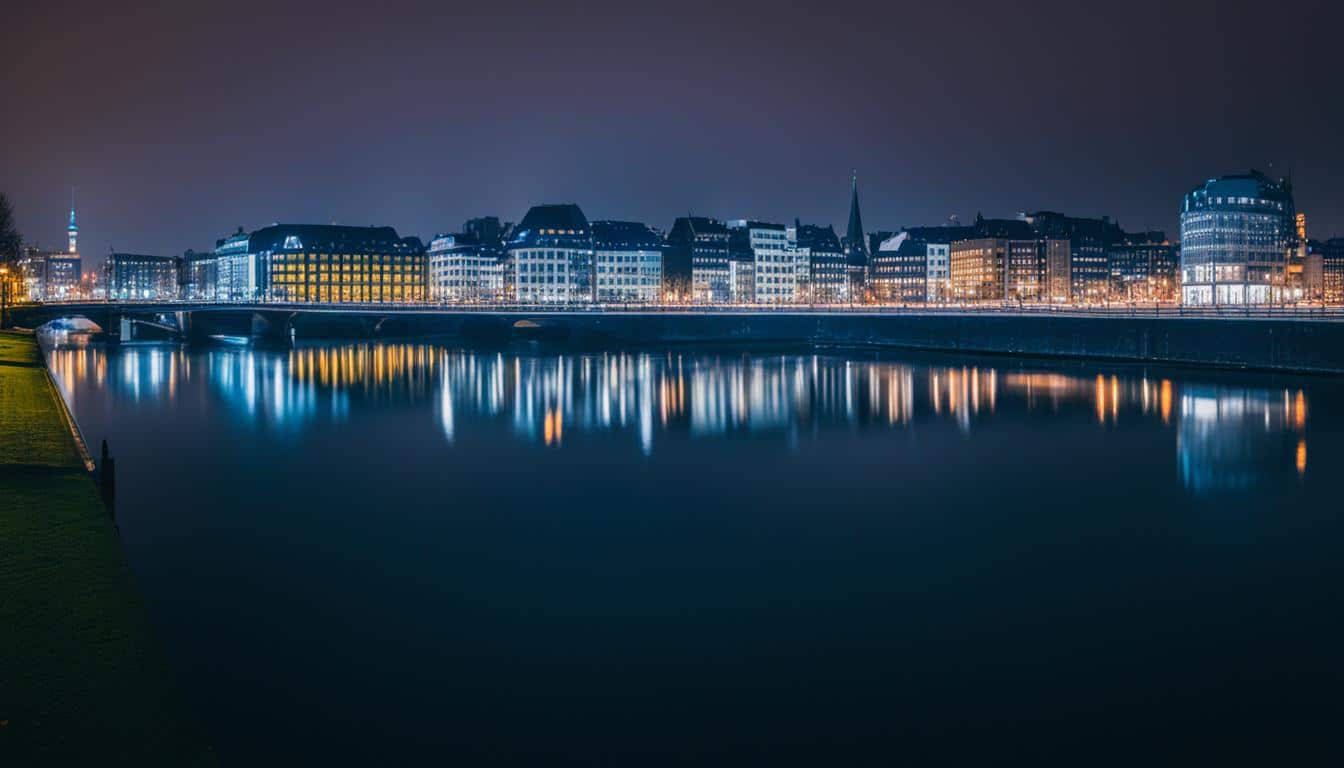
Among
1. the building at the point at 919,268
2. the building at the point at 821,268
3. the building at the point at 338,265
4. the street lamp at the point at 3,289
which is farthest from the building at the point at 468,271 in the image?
the street lamp at the point at 3,289

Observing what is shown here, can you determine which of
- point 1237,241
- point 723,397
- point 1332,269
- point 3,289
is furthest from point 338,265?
point 1332,269

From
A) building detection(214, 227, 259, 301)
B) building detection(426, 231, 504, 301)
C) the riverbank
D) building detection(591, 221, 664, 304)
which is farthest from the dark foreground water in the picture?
building detection(214, 227, 259, 301)

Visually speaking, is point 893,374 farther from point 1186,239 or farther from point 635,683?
point 1186,239

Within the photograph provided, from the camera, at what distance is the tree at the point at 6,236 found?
7275 centimetres

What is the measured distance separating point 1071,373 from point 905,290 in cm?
Result: 12700

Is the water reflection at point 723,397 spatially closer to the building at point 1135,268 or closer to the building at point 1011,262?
the building at point 1011,262

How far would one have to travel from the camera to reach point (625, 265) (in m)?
164

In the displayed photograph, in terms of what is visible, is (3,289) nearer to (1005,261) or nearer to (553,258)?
(553,258)

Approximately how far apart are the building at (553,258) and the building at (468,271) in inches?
249

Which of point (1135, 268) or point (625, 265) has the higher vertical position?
point (1135, 268)

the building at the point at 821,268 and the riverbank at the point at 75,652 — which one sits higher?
the building at the point at 821,268

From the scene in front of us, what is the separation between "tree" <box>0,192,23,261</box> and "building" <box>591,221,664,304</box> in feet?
295

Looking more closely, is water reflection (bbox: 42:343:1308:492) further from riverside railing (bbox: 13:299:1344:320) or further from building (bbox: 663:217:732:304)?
building (bbox: 663:217:732:304)

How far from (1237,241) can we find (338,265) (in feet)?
446
